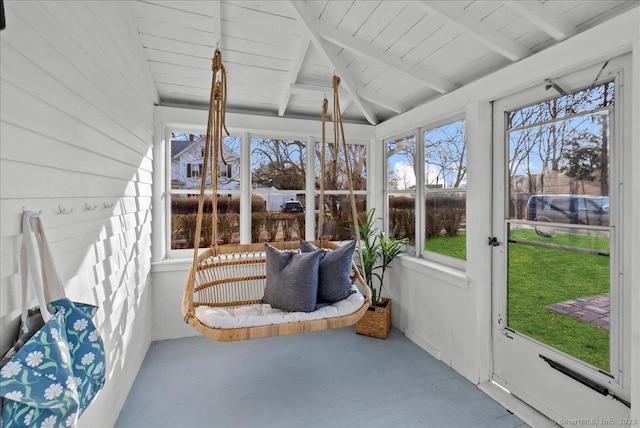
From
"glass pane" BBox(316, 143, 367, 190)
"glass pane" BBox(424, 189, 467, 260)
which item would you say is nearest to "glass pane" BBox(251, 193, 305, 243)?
"glass pane" BBox(316, 143, 367, 190)

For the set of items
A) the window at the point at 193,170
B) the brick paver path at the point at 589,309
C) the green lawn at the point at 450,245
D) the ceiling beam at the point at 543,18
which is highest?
the ceiling beam at the point at 543,18

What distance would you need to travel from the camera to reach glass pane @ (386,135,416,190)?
128 inches

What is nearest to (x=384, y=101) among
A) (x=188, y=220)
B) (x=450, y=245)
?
(x=450, y=245)

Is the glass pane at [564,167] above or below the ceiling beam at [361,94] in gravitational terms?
below

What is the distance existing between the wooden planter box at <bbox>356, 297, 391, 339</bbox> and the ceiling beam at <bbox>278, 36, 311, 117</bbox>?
7.13 feet

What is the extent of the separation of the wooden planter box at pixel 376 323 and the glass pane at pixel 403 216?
74 cm

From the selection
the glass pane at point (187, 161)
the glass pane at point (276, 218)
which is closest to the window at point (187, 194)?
the glass pane at point (187, 161)

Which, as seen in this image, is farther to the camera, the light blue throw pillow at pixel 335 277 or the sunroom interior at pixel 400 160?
the light blue throw pillow at pixel 335 277

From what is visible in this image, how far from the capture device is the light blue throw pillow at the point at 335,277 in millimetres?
2389

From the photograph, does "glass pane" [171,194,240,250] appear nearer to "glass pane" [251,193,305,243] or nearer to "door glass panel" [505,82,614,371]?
"glass pane" [251,193,305,243]

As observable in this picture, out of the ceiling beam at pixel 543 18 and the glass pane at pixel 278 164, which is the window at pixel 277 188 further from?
the ceiling beam at pixel 543 18

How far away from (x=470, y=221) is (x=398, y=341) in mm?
1346

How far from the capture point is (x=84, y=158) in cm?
144

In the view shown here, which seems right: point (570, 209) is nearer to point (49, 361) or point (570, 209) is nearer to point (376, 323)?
point (376, 323)
